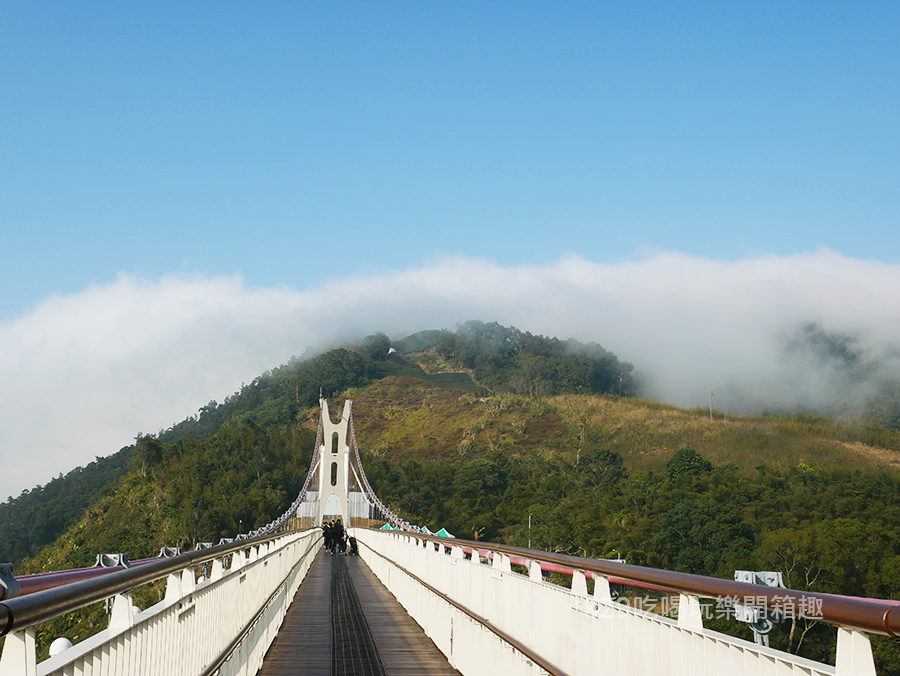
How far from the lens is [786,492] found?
2849 inches

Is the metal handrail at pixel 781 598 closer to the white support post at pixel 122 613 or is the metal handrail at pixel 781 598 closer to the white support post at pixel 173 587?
the white support post at pixel 122 613

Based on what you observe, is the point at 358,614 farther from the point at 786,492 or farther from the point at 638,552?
the point at 786,492

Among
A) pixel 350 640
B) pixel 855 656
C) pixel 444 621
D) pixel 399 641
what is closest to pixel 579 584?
pixel 855 656

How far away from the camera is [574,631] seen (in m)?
3.97

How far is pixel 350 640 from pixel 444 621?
4.71 ft

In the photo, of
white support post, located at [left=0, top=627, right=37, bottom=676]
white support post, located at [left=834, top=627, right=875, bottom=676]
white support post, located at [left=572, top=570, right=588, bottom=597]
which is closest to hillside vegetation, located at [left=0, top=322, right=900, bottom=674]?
white support post, located at [left=572, top=570, right=588, bottom=597]

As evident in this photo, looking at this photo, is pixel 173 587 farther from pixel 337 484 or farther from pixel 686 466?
pixel 686 466

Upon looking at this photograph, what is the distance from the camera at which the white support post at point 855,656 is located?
1.92 meters

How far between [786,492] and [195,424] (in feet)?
411

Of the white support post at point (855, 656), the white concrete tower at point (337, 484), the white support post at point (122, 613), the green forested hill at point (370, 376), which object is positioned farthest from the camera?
the green forested hill at point (370, 376)

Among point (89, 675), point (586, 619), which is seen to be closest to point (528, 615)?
point (586, 619)

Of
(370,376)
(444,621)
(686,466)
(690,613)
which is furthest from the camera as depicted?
(370,376)

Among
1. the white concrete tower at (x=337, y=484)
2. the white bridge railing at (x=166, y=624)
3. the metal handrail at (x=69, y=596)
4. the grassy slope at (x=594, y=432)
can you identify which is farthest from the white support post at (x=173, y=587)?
the grassy slope at (x=594, y=432)

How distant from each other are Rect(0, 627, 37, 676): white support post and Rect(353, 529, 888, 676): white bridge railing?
5.81ft
